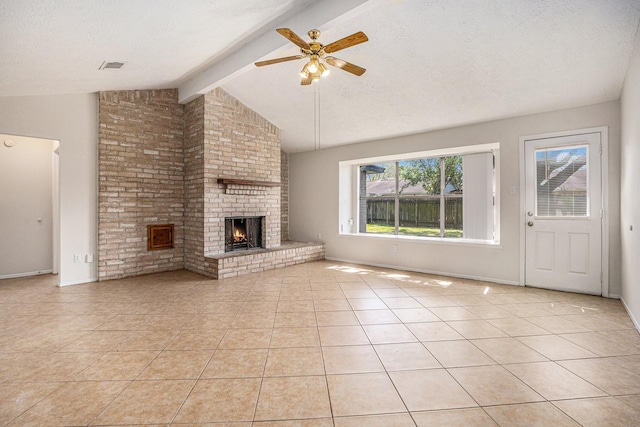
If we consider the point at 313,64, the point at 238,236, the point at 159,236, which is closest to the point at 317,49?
the point at 313,64

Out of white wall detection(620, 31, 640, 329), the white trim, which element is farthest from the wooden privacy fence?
white wall detection(620, 31, 640, 329)

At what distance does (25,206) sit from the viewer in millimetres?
5008

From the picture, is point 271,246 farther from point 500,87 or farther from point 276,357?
point 500,87

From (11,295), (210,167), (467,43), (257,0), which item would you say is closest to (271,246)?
(210,167)

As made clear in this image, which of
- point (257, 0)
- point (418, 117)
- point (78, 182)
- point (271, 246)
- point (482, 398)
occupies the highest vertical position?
point (257, 0)

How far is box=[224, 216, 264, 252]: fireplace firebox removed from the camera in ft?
18.0

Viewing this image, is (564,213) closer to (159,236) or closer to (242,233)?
(242,233)

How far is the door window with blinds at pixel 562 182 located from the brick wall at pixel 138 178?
5.77m

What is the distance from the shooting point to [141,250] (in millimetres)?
5098

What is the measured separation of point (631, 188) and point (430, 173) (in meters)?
2.93

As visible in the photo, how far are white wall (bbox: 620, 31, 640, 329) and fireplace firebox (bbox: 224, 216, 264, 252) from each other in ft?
17.0

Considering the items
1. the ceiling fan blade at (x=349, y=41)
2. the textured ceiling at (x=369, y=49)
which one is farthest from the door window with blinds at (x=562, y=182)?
the ceiling fan blade at (x=349, y=41)

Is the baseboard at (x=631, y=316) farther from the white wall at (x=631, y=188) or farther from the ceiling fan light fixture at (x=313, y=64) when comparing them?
the ceiling fan light fixture at (x=313, y=64)

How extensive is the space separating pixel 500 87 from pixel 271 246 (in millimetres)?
4501
